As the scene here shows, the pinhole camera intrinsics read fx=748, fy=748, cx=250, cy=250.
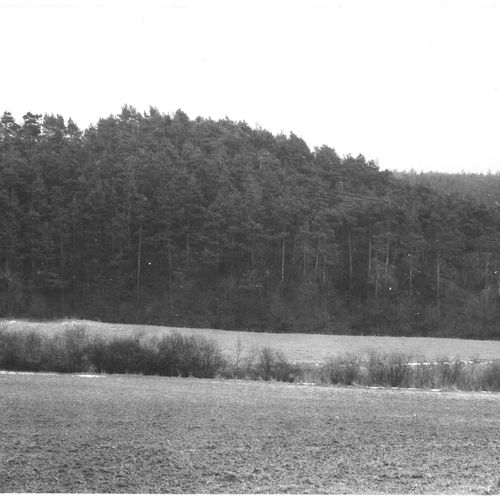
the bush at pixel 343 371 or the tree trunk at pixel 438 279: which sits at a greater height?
the tree trunk at pixel 438 279

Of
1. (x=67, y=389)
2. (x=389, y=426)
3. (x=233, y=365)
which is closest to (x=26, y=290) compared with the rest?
(x=233, y=365)

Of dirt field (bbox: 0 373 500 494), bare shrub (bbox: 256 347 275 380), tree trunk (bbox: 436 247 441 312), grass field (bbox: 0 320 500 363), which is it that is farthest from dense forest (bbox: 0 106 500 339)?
dirt field (bbox: 0 373 500 494)

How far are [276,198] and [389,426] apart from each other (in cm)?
4997

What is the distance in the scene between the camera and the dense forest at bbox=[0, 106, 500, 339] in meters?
53.0

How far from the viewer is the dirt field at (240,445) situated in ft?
23.2

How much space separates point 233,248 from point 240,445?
46.8m

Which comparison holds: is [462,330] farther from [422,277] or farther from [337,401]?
[337,401]

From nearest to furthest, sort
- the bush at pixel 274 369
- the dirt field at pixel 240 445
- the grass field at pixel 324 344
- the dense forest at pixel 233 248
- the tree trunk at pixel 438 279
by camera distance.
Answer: the dirt field at pixel 240 445 < the bush at pixel 274 369 < the grass field at pixel 324 344 < the dense forest at pixel 233 248 < the tree trunk at pixel 438 279

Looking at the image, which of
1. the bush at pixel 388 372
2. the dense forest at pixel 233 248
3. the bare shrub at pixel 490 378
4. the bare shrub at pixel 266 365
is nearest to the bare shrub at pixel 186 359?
the bare shrub at pixel 266 365

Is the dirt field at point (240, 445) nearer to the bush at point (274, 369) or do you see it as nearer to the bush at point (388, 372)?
the bush at point (388, 372)

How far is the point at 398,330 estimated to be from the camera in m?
52.7

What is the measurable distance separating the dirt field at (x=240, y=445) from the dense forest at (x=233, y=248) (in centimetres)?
3911

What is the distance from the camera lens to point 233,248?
5512cm

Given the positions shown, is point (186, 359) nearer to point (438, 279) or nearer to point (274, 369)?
point (274, 369)
